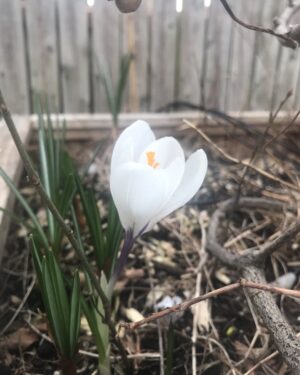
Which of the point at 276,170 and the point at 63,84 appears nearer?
the point at 276,170

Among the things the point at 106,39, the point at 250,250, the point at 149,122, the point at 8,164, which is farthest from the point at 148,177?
the point at 106,39

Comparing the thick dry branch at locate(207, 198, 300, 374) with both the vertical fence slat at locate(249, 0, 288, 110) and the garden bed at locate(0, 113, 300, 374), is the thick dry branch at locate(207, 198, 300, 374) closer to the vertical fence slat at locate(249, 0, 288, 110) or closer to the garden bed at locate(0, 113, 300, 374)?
the garden bed at locate(0, 113, 300, 374)

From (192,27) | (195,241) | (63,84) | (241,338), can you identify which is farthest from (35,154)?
(241,338)

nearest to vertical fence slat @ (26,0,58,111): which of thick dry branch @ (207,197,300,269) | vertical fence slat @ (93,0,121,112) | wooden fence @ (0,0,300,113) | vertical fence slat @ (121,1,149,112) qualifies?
wooden fence @ (0,0,300,113)

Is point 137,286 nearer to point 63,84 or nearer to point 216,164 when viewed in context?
point 216,164

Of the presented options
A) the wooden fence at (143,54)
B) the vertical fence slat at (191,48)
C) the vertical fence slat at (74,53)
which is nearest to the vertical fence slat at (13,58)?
the wooden fence at (143,54)

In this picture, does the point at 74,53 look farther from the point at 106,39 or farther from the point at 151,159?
the point at 151,159

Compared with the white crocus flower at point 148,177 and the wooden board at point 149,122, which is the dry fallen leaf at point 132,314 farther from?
the wooden board at point 149,122
